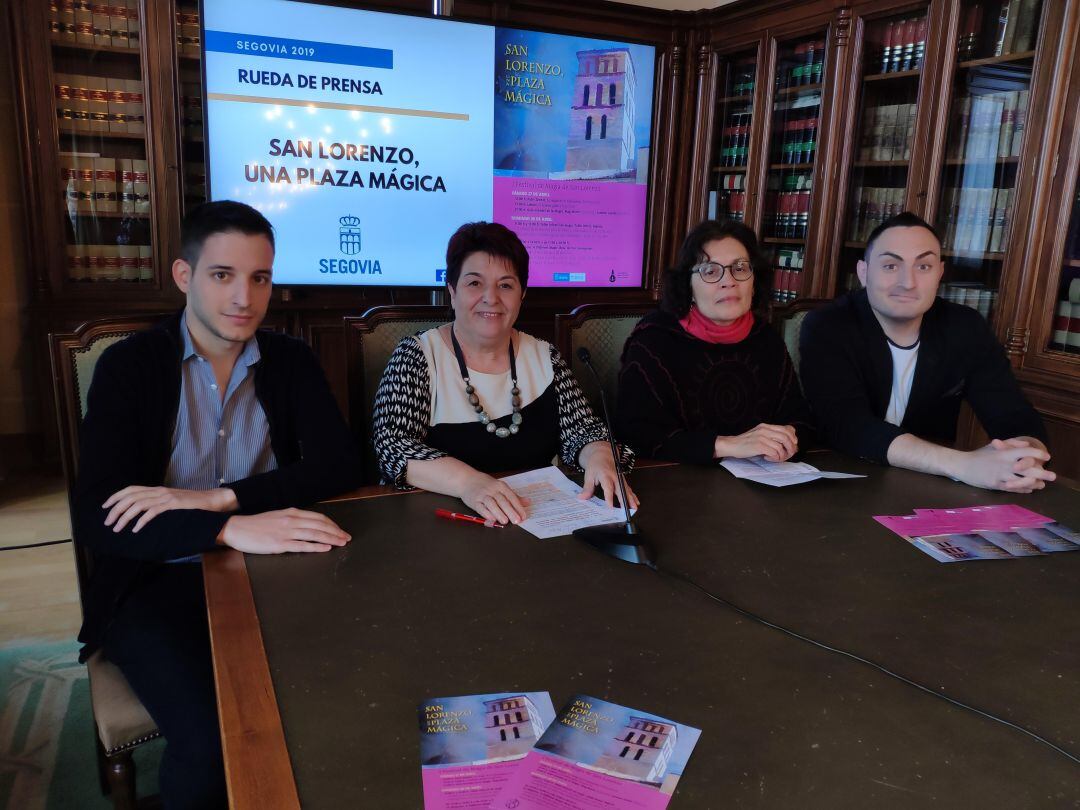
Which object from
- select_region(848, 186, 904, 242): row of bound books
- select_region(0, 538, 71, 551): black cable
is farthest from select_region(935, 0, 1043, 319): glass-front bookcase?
select_region(0, 538, 71, 551): black cable

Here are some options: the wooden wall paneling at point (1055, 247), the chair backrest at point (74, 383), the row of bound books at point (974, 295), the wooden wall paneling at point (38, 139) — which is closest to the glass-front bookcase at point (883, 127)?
the row of bound books at point (974, 295)

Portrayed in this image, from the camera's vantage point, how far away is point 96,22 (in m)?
3.26

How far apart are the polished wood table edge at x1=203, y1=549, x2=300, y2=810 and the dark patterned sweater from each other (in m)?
1.01

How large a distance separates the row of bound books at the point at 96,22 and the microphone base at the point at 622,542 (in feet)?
10.8

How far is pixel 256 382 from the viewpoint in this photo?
1485mm

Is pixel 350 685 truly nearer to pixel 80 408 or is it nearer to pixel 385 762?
pixel 385 762

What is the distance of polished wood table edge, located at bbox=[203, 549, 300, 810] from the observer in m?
0.65

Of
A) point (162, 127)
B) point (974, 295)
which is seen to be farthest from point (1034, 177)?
point (162, 127)

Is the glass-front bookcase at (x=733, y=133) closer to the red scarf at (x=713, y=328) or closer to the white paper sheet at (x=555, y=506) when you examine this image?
the red scarf at (x=713, y=328)

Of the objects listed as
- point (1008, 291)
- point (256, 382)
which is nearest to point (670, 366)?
point (256, 382)

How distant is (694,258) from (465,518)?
1022 mm

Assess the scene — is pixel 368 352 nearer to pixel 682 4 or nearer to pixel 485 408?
pixel 485 408

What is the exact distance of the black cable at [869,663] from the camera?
0.75 meters

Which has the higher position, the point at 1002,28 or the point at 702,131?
the point at 1002,28
